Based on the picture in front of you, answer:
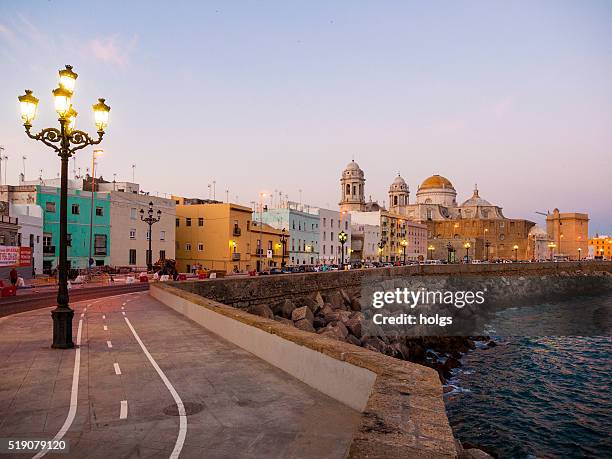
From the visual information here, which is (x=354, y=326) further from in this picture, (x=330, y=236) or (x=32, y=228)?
(x=330, y=236)

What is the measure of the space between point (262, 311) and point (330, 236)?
62240 mm

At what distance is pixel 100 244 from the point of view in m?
55.9

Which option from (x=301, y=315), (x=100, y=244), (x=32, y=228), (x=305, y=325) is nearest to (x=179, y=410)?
(x=305, y=325)

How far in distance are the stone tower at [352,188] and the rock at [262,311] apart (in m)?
102

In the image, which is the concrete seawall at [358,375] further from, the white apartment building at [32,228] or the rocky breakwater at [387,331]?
the white apartment building at [32,228]

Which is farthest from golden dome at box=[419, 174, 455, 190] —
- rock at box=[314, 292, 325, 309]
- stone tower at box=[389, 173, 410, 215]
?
rock at box=[314, 292, 325, 309]

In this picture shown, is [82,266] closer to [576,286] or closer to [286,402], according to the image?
[286,402]

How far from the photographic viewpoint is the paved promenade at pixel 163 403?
6.91 m

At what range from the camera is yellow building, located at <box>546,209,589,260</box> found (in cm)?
18212

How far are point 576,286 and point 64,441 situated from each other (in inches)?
4387

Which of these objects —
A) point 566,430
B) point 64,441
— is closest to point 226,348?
point 64,441

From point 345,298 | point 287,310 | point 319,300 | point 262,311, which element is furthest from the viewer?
point 345,298

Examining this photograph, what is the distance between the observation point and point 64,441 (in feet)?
22.8

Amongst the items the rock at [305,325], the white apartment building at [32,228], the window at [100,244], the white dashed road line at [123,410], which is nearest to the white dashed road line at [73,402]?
the white dashed road line at [123,410]
